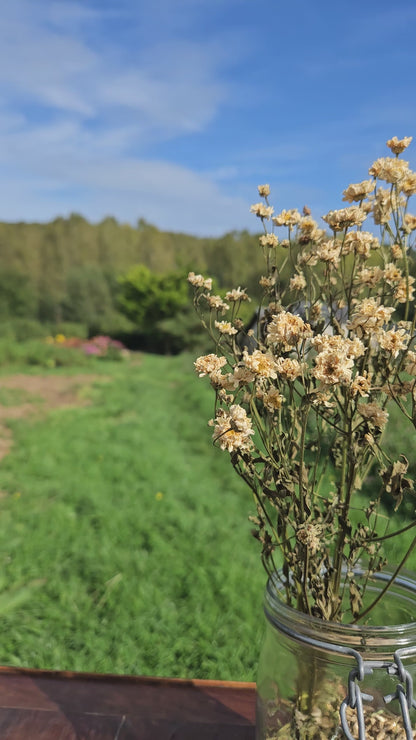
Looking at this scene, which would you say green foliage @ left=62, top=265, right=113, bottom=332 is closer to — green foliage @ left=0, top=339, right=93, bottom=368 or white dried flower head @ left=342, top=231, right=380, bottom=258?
green foliage @ left=0, top=339, right=93, bottom=368

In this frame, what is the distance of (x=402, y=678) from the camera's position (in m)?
0.55

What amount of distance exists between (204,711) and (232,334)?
1.91 feet

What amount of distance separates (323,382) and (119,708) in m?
0.66

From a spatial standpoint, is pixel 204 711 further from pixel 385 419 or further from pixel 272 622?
pixel 385 419

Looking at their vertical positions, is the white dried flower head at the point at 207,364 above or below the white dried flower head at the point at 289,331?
below

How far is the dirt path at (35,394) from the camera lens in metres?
5.12

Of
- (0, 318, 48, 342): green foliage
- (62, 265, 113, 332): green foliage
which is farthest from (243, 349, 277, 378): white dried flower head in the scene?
(62, 265, 113, 332): green foliage

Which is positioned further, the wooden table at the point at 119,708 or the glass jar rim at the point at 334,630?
the wooden table at the point at 119,708

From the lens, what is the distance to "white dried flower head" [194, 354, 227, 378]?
1.84 feet

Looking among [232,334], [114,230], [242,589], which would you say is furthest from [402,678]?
[114,230]

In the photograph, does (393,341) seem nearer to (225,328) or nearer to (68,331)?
(225,328)

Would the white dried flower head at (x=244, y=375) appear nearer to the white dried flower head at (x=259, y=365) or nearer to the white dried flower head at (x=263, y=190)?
the white dried flower head at (x=259, y=365)

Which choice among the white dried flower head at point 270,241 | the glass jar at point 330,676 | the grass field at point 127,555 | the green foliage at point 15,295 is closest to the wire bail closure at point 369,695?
the glass jar at point 330,676

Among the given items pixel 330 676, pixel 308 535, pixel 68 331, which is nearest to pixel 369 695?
pixel 330 676
